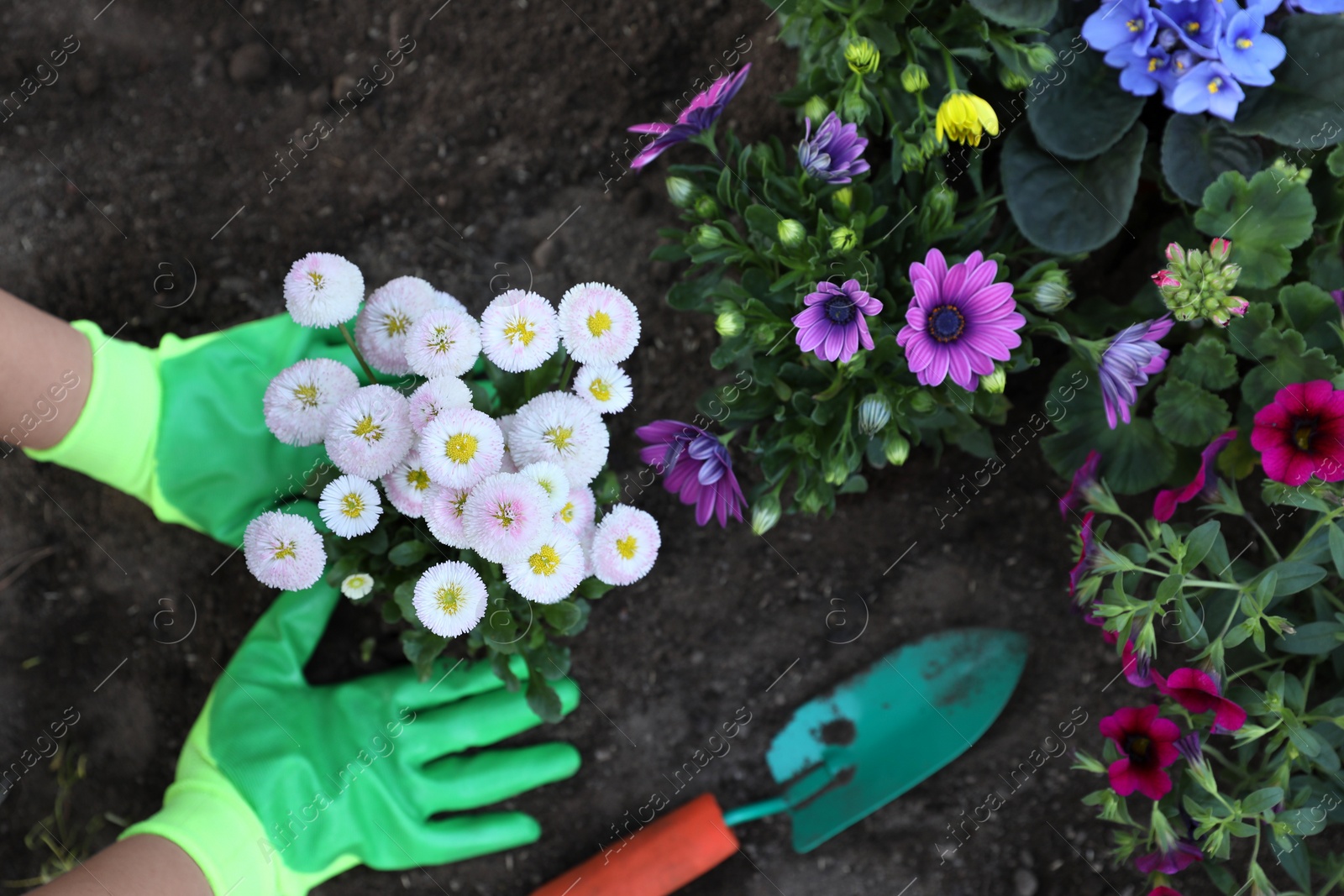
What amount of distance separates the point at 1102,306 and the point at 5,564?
6.12 feet

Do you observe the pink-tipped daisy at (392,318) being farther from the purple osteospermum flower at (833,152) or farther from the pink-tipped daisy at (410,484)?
the purple osteospermum flower at (833,152)

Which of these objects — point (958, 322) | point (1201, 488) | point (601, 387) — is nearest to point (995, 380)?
point (958, 322)

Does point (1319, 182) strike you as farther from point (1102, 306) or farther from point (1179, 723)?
point (1179, 723)

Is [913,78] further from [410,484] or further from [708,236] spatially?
[410,484]

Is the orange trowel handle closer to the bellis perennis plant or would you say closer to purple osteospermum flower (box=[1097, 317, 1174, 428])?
the bellis perennis plant

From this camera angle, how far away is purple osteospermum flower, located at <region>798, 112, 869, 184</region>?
3.38 feet

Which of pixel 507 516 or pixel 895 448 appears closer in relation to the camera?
pixel 507 516

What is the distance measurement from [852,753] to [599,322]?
0.92 metres

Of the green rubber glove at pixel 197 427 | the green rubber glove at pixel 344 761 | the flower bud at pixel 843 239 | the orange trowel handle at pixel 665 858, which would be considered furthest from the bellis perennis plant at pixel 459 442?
the orange trowel handle at pixel 665 858

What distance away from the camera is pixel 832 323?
101 cm

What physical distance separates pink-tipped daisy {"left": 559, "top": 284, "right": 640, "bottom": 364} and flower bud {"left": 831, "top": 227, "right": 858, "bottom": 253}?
25 centimetres

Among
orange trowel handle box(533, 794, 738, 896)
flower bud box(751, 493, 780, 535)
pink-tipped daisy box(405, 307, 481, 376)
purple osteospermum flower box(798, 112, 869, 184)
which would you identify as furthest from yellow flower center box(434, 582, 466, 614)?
orange trowel handle box(533, 794, 738, 896)

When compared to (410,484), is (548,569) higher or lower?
lower

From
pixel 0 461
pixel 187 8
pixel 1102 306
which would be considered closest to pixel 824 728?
pixel 1102 306
